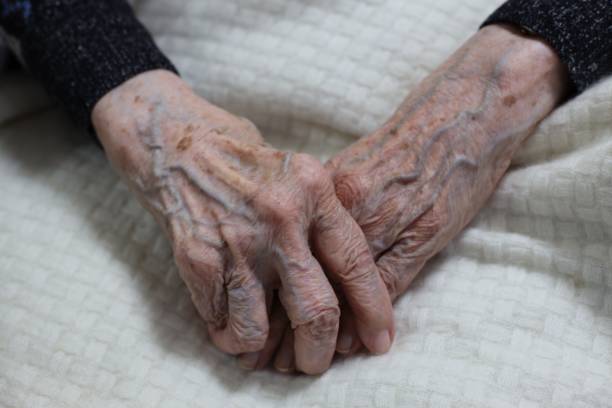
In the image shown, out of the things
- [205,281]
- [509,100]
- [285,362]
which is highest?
[509,100]

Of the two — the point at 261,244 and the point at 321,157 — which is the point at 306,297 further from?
the point at 321,157

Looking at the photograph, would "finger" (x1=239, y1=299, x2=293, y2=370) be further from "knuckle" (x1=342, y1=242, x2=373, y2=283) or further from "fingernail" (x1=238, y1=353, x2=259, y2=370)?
"knuckle" (x1=342, y1=242, x2=373, y2=283)

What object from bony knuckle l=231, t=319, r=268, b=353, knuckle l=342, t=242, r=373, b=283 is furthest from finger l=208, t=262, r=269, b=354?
knuckle l=342, t=242, r=373, b=283

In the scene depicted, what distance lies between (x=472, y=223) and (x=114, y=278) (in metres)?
0.49

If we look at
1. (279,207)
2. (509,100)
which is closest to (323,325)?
(279,207)

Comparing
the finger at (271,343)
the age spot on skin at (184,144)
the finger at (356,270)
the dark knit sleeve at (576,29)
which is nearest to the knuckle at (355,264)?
the finger at (356,270)

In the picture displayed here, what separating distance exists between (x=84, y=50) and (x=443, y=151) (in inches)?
20.9

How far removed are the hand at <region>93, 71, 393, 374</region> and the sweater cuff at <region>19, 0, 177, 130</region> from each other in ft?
0.57

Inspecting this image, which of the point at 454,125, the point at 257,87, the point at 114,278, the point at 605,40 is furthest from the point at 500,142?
the point at 114,278

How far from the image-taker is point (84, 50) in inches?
39.3

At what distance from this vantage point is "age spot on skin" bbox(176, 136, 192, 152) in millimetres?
884

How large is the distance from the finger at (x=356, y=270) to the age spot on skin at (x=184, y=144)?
0.20m

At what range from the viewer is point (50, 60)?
1.01 metres

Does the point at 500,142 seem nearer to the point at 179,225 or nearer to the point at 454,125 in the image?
the point at 454,125
